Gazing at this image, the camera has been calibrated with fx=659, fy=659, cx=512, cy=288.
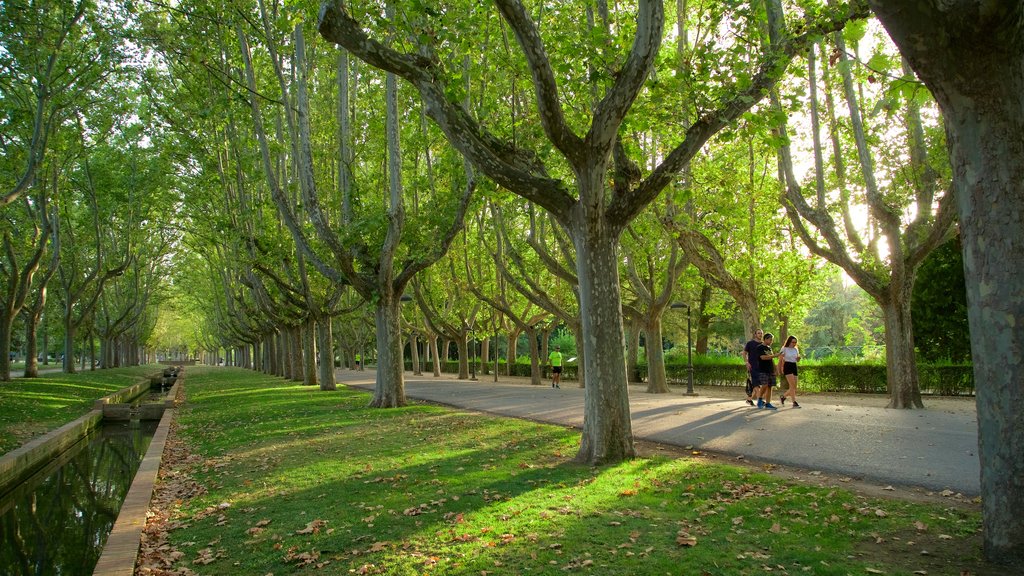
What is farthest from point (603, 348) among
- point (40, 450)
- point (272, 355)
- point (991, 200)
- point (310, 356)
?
point (272, 355)

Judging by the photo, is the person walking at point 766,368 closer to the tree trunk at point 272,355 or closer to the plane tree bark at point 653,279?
the plane tree bark at point 653,279

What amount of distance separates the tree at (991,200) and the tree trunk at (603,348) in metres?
4.26

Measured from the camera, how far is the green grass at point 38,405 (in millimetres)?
13188

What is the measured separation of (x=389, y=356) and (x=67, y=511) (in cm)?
815

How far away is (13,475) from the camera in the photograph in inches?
409

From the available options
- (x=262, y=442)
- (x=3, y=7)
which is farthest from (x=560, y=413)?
(x=3, y=7)

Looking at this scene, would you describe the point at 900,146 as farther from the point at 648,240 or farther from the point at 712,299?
the point at 712,299

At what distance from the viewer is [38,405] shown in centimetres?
1761

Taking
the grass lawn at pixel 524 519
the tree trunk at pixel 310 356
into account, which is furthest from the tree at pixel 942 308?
the tree trunk at pixel 310 356

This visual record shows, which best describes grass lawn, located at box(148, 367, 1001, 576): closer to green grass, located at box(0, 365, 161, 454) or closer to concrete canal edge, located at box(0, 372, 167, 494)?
concrete canal edge, located at box(0, 372, 167, 494)

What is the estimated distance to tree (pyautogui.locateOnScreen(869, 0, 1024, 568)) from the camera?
13.2 ft

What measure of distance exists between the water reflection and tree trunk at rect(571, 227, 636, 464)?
5.69m

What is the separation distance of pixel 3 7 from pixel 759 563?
1846 centimetres

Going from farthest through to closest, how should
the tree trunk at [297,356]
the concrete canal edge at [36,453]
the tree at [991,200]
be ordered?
1. the tree trunk at [297,356]
2. the concrete canal edge at [36,453]
3. the tree at [991,200]
